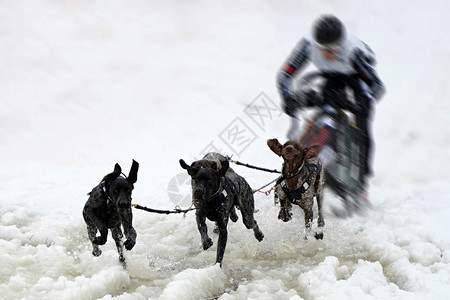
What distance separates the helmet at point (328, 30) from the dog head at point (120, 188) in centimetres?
338

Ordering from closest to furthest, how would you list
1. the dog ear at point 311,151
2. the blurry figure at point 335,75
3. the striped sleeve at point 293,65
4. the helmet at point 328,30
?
the dog ear at point 311,151 → the helmet at point 328,30 → the blurry figure at point 335,75 → the striped sleeve at point 293,65

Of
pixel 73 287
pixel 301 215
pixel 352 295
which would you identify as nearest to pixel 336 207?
pixel 301 215

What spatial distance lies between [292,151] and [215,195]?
1.26 metres

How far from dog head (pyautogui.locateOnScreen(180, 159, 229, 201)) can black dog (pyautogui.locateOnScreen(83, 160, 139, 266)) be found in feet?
2.12

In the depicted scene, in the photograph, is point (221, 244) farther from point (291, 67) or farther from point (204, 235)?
point (291, 67)

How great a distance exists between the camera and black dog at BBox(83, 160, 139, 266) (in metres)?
4.73

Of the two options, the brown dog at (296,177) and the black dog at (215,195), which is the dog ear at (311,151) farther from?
the black dog at (215,195)

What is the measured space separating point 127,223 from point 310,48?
381cm

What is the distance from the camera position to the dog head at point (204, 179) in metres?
4.87

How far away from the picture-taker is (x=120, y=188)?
Answer: 473 centimetres

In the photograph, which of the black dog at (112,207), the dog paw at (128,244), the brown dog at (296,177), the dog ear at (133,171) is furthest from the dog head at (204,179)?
the brown dog at (296,177)

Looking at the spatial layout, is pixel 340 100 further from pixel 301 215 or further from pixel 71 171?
pixel 71 171

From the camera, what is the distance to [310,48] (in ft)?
22.4

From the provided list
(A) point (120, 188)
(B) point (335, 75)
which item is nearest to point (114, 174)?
(A) point (120, 188)
